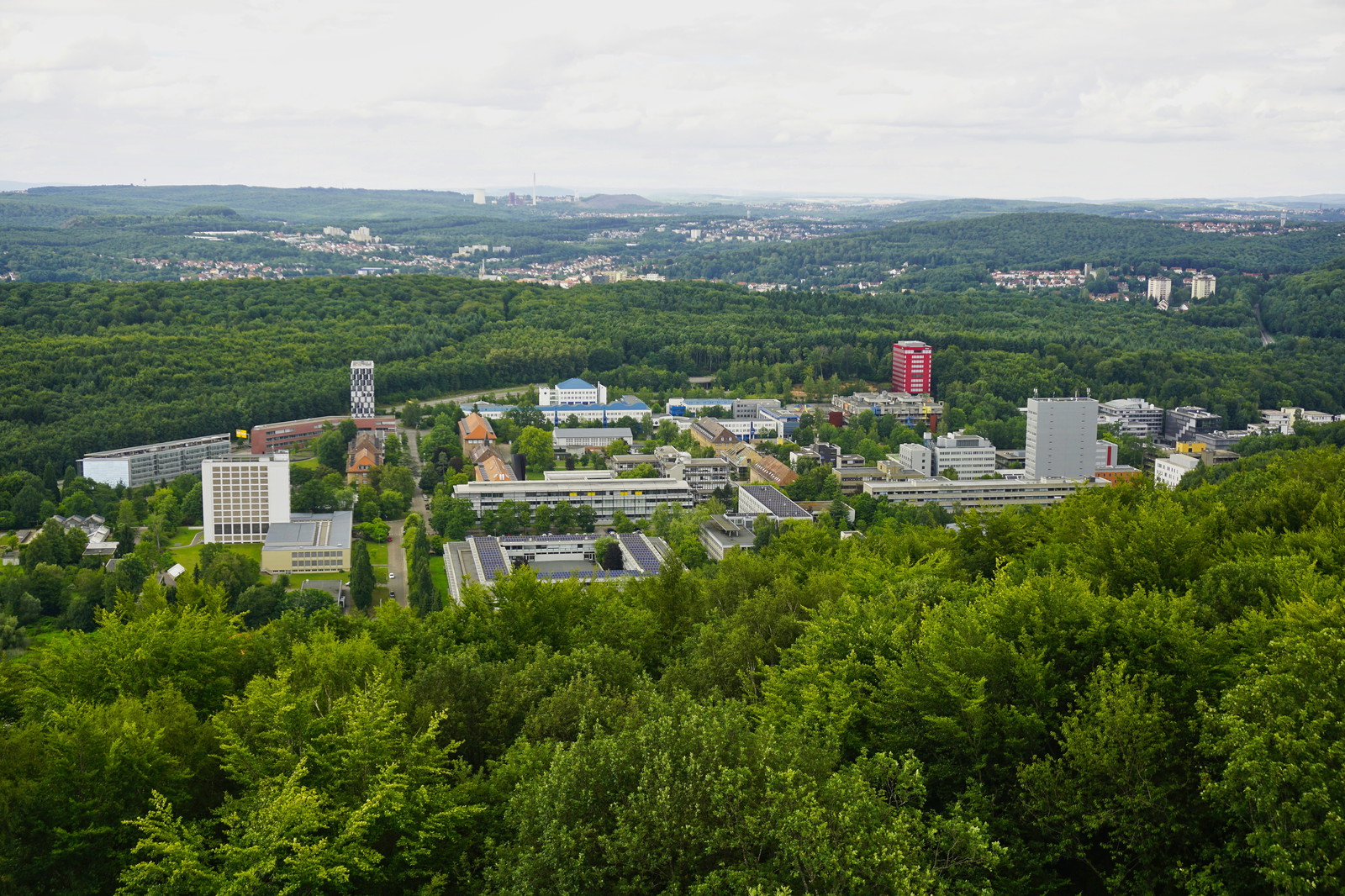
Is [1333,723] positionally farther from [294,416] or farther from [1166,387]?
[1166,387]

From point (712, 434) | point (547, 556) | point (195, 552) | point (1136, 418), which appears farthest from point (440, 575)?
point (1136, 418)

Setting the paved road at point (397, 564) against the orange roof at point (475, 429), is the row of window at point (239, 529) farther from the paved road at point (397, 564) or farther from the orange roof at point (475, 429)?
the orange roof at point (475, 429)

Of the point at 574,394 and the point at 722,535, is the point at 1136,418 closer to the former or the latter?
the point at 574,394

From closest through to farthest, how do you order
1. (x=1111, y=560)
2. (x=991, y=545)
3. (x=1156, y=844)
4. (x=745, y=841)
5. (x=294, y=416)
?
(x=745, y=841), (x=1156, y=844), (x=1111, y=560), (x=991, y=545), (x=294, y=416)

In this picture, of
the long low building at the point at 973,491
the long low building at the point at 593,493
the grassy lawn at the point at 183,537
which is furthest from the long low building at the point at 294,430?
the long low building at the point at 973,491

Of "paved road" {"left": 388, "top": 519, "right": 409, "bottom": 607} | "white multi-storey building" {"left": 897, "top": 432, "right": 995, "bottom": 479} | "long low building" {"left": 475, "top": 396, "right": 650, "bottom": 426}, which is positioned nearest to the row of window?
"paved road" {"left": 388, "top": 519, "right": 409, "bottom": 607}

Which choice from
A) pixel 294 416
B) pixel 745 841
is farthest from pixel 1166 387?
pixel 745 841
